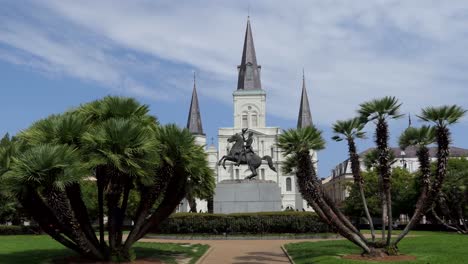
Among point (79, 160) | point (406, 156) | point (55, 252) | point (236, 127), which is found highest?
point (236, 127)

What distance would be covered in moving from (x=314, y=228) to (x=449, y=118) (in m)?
16.3

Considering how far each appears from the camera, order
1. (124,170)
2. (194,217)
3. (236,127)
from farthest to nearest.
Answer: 1. (236,127)
2. (194,217)
3. (124,170)

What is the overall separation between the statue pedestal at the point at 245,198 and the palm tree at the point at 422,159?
1579 cm

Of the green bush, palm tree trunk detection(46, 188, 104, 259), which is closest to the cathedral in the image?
the green bush

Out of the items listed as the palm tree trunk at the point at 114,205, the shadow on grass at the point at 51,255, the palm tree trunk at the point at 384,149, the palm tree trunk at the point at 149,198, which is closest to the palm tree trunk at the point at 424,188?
the palm tree trunk at the point at 384,149

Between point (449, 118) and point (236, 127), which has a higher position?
point (236, 127)

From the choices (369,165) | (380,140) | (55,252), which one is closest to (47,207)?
(55,252)

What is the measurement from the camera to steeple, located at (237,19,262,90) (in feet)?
349

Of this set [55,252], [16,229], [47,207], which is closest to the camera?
[47,207]

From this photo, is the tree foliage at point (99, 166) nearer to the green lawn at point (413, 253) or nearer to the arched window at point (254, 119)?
the green lawn at point (413, 253)

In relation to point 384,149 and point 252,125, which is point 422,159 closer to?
point 384,149

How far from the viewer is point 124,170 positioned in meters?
15.9

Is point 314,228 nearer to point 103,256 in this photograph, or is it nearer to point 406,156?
point 103,256

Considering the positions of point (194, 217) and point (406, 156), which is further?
point (406, 156)
